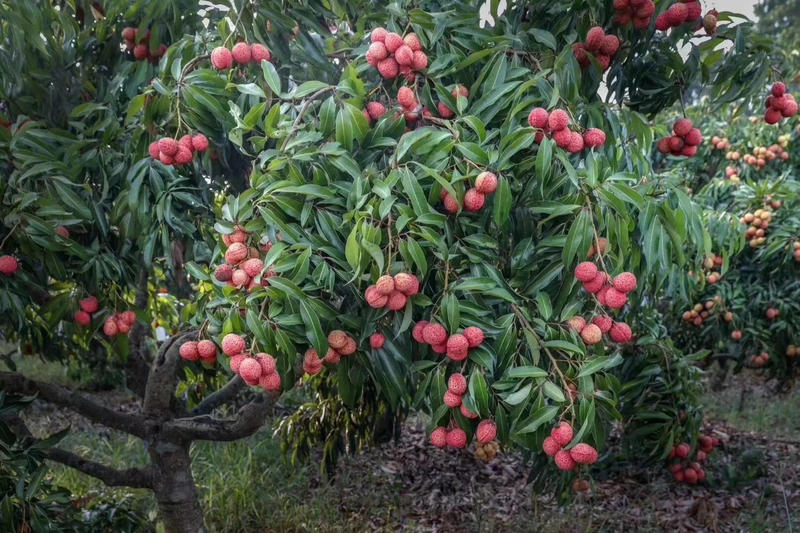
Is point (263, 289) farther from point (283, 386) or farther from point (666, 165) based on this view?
point (666, 165)

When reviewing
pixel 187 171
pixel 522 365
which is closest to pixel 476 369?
pixel 522 365

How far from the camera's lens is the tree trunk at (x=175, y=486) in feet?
9.74

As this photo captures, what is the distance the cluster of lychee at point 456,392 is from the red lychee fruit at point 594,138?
632 mm

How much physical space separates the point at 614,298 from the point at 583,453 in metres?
0.35

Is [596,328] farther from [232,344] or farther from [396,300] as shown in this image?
[232,344]

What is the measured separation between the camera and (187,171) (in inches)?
90.9

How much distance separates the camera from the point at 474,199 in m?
1.58

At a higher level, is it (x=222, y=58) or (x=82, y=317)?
(x=222, y=58)

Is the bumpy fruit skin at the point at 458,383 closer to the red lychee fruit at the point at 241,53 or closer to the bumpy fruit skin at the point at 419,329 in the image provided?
the bumpy fruit skin at the point at 419,329

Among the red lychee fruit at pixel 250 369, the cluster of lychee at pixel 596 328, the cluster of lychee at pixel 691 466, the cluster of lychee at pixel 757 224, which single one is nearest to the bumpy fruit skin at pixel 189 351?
the red lychee fruit at pixel 250 369

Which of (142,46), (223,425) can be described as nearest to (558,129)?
(142,46)

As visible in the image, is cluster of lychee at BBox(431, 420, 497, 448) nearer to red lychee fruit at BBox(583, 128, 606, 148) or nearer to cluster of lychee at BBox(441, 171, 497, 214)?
cluster of lychee at BBox(441, 171, 497, 214)

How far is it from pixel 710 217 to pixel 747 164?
5.92 ft

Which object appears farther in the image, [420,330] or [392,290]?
[420,330]
